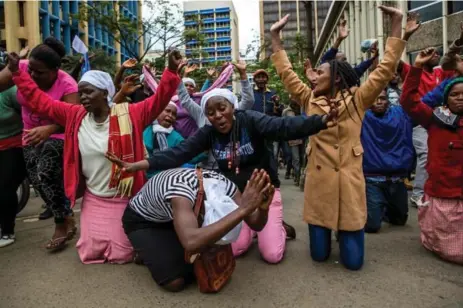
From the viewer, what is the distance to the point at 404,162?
4559mm

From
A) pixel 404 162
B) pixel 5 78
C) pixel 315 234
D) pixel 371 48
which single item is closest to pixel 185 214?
pixel 315 234

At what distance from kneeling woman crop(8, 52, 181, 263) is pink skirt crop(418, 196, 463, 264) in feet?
7.88

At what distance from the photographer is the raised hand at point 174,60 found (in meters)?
3.30

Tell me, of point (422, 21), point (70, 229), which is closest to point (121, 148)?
point (70, 229)

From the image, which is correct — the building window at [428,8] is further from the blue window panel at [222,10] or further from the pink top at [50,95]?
the blue window panel at [222,10]

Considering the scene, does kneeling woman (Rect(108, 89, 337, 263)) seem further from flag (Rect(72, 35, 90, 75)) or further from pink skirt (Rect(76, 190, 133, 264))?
flag (Rect(72, 35, 90, 75))

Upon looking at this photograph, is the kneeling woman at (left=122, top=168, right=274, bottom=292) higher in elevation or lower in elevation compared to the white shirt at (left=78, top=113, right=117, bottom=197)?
lower

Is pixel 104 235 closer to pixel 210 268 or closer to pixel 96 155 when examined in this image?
pixel 96 155

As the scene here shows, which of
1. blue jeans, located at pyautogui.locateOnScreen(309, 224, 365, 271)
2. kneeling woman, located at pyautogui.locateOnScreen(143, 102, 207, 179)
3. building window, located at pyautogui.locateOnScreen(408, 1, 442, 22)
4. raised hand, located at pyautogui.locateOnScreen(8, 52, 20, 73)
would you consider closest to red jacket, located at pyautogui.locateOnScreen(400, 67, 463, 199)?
blue jeans, located at pyautogui.locateOnScreen(309, 224, 365, 271)

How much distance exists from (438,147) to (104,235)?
288 cm

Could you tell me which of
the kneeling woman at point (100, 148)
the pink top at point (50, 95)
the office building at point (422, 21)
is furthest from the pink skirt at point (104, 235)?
the office building at point (422, 21)

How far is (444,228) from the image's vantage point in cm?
351

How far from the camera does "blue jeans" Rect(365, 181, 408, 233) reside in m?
4.38

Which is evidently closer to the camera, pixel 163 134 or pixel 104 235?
pixel 104 235
